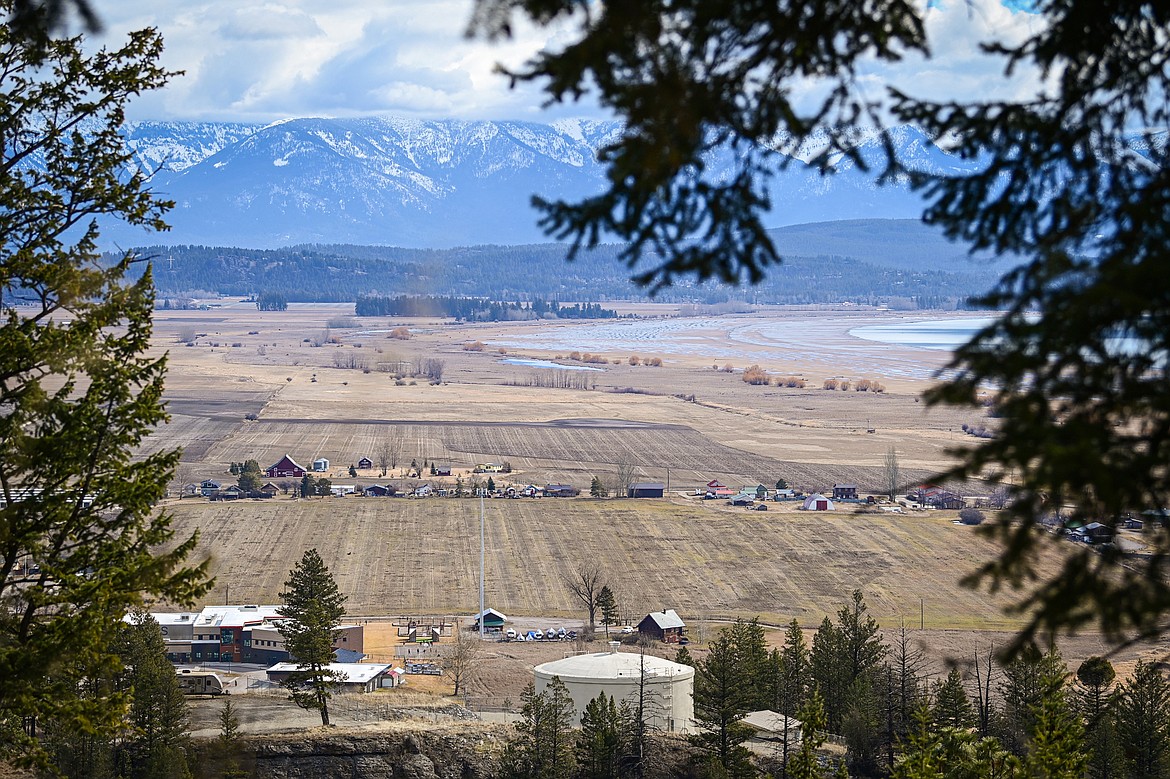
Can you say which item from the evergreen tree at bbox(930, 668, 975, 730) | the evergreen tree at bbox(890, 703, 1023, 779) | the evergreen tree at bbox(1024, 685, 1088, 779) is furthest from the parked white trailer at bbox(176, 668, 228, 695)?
the evergreen tree at bbox(1024, 685, 1088, 779)

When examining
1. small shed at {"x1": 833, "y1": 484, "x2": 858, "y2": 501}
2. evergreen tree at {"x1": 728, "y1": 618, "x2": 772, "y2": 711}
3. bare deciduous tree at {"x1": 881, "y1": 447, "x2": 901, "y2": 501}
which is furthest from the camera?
bare deciduous tree at {"x1": 881, "y1": 447, "x2": 901, "y2": 501}

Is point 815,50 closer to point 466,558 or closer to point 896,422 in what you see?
point 466,558

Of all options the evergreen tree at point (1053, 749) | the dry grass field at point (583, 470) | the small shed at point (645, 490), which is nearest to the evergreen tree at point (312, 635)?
the dry grass field at point (583, 470)

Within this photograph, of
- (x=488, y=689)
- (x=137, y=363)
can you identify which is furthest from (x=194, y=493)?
(x=137, y=363)

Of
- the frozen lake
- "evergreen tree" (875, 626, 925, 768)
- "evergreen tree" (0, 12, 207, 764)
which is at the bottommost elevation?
"evergreen tree" (875, 626, 925, 768)

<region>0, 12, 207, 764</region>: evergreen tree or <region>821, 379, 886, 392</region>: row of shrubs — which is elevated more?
<region>0, 12, 207, 764</region>: evergreen tree

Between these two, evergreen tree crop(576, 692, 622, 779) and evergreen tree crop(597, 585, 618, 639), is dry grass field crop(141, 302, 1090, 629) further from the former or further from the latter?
evergreen tree crop(576, 692, 622, 779)

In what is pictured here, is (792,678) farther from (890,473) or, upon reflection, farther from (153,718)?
(890,473)
